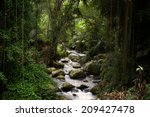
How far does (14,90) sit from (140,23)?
4434 millimetres

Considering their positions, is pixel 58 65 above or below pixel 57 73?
above

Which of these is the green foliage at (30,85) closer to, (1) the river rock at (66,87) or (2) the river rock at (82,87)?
(1) the river rock at (66,87)

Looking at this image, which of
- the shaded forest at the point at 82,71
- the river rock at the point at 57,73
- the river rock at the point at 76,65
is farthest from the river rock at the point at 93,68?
the river rock at the point at 57,73

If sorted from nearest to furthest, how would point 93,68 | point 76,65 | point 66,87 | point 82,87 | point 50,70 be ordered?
1. point 66,87
2. point 82,87
3. point 50,70
4. point 93,68
5. point 76,65

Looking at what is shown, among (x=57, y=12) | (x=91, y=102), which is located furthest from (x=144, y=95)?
(x=57, y=12)

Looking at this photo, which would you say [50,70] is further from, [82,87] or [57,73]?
[82,87]

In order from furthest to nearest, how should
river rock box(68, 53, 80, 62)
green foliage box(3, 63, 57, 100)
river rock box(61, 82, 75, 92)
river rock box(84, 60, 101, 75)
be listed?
river rock box(68, 53, 80, 62) < river rock box(84, 60, 101, 75) < river rock box(61, 82, 75, 92) < green foliage box(3, 63, 57, 100)

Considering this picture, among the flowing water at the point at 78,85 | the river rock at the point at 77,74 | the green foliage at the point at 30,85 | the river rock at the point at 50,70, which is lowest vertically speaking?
the flowing water at the point at 78,85

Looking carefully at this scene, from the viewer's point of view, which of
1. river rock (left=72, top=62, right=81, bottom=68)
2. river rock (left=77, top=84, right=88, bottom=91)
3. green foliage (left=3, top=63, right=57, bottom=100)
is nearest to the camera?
green foliage (left=3, top=63, right=57, bottom=100)

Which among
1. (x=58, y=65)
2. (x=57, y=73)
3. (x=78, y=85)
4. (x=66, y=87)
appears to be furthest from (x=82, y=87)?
(x=58, y=65)

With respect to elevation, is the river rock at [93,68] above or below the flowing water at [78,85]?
above

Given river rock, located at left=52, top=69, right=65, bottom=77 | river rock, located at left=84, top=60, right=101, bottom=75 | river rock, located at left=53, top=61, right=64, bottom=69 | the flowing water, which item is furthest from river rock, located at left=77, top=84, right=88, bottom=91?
river rock, located at left=53, top=61, right=64, bottom=69

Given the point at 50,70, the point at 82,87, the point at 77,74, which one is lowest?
the point at 82,87

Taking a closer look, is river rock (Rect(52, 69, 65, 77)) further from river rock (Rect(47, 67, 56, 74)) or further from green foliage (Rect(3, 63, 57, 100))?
green foliage (Rect(3, 63, 57, 100))
